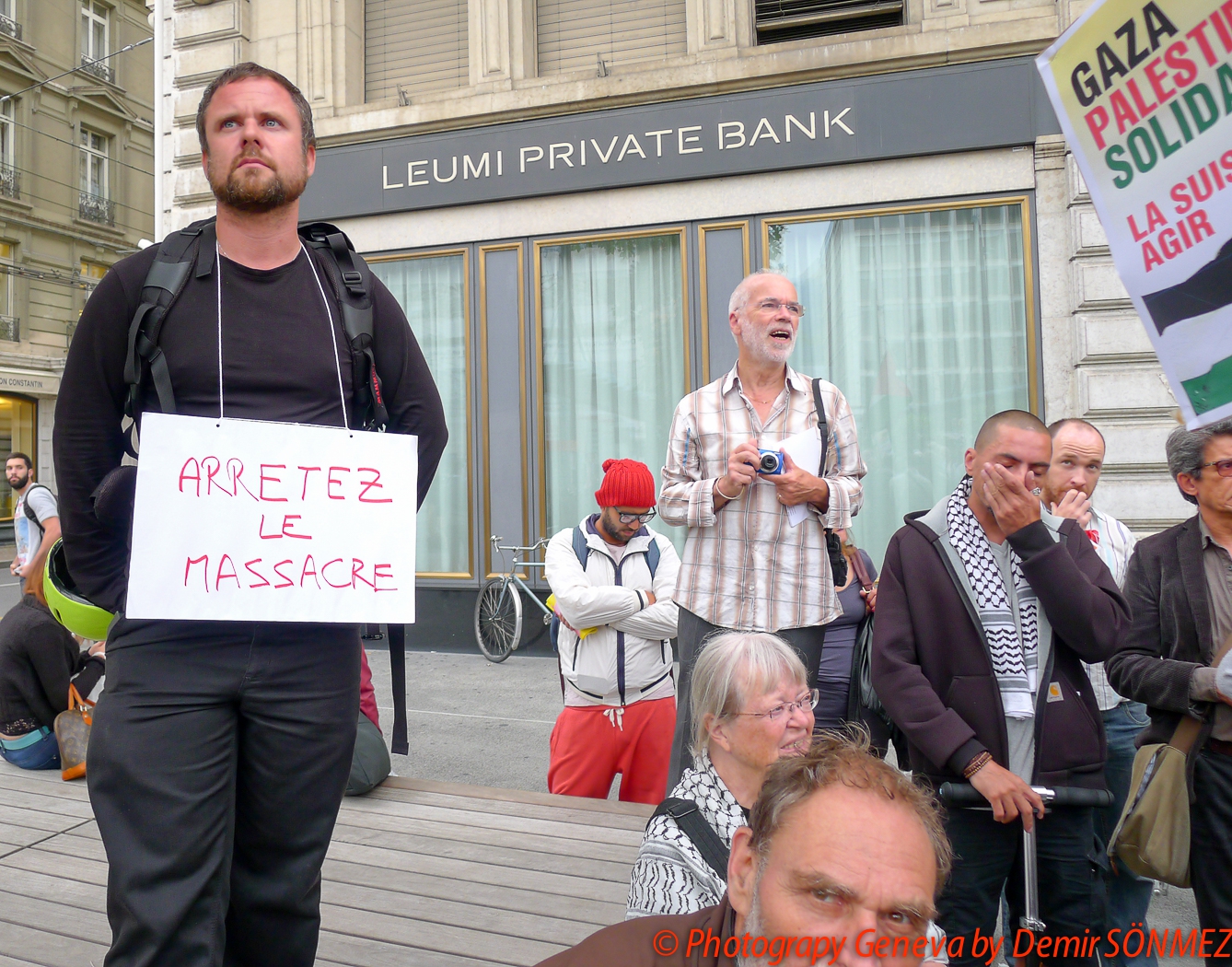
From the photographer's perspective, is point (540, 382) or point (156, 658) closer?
point (156, 658)

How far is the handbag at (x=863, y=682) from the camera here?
3.65 meters

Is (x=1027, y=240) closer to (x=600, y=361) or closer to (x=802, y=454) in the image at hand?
(x=600, y=361)

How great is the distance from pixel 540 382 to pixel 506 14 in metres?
3.53

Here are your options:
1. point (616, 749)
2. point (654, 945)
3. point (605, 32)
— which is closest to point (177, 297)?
point (654, 945)

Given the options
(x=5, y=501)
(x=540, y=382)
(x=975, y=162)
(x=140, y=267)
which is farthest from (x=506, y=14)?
(x=5, y=501)

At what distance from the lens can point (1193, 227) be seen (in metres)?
1.38

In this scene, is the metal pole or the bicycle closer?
the bicycle

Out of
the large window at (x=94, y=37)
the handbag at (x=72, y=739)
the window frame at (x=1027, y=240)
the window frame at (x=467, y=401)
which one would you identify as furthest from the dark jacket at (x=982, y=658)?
the large window at (x=94, y=37)

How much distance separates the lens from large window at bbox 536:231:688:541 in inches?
345

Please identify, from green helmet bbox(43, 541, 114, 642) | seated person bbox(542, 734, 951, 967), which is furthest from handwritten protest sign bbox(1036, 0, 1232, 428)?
green helmet bbox(43, 541, 114, 642)

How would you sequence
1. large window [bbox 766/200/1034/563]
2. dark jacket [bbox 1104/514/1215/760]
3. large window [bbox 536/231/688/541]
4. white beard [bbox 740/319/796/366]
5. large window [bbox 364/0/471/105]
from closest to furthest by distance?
dark jacket [bbox 1104/514/1215/760], white beard [bbox 740/319/796/366], large window [bbox 766/200/1034/563], large window [bbox 536/231/688/541], large window [bbox 364/0/471/105]

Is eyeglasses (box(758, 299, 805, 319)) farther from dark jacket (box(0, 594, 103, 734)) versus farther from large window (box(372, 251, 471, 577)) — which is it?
large window (box(372, 251, 471, 577))

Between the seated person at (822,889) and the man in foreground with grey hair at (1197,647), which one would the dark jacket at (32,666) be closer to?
the seated person at (822,889)

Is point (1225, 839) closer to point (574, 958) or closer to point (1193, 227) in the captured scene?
point (1193, 227)
